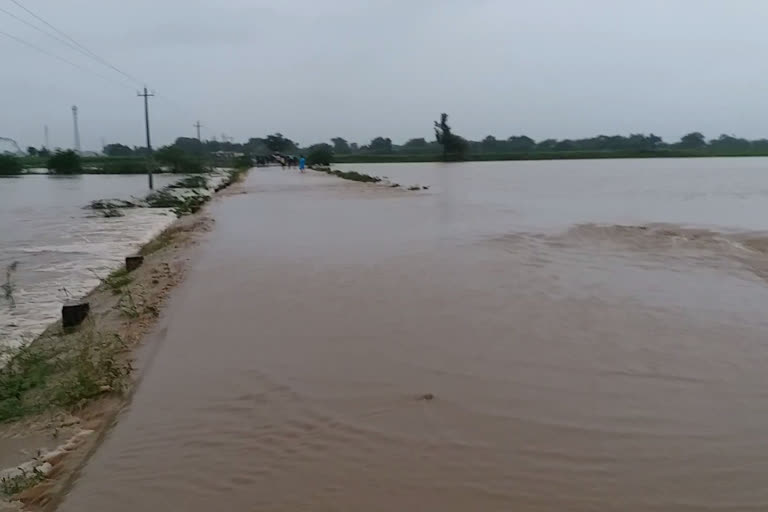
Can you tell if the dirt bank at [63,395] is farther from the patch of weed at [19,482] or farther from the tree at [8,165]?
the tree at [8,165]

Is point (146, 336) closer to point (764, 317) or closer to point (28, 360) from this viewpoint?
point (28, 360)

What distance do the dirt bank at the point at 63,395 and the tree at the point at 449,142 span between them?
267ft

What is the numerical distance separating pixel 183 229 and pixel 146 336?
10.8 meters

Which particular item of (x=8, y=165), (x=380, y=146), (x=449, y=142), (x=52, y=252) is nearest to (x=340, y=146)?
(x=380, y=146)

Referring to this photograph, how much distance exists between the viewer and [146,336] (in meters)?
6.77

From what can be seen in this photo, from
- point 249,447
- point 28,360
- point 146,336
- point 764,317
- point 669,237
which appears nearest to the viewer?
point 249,447

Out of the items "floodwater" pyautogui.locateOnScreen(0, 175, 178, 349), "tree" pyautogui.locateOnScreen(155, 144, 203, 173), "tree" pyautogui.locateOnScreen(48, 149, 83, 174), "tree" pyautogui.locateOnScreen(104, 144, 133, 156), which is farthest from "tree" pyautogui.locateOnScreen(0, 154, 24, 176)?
"tree" pyautogui.locateOnScreen(104, 144, 133, 156)

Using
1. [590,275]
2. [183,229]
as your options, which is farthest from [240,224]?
[590,275]

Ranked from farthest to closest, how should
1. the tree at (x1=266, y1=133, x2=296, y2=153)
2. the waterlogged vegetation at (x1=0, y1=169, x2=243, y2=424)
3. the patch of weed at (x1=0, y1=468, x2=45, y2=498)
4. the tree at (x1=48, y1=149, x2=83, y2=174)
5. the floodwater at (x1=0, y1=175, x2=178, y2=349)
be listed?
the tree at (x1=266, y1=133, x2=296, y2=153)
the tree at (x1=48, y1=149, x2=83, y2=174)
the floodwater at (x1=0, y1=175, x2=178, y2=349)
the waterlogged vegetation at (x1=0, y1=169, x2=243, y2=424)
the patch of weed at (x1=0, y1=468, x2=45, y2=498)

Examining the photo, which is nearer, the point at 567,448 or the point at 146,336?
the point at 567,448

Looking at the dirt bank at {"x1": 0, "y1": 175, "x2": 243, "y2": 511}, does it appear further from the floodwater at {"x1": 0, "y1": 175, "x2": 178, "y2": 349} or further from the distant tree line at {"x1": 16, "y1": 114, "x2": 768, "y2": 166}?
the distant tree line at {"x1": 16, "y1": 114, "x2": 768, "y2": 166}

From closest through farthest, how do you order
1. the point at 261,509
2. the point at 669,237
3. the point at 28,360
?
the point at 261,509 < the point at 28,360 < the point at 669,237

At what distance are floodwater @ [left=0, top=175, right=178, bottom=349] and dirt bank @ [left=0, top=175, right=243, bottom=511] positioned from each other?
134cm

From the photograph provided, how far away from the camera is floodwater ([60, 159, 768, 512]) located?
3.64 meters
